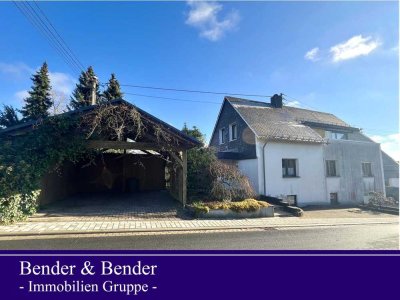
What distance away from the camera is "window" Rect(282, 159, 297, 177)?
52.7 feet

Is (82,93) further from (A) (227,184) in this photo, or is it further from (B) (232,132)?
(A) (227,184)

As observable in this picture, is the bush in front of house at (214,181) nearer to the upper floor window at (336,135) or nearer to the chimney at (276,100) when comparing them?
the upper floor window at (336,135)

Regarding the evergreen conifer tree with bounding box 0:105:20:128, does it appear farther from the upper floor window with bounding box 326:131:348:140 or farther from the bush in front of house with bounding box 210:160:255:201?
the upper floor window with bounding box 326:131:348:140

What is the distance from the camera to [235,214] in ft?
34.8

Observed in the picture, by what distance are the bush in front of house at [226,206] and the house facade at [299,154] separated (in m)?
4.00

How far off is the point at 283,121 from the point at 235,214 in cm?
1030

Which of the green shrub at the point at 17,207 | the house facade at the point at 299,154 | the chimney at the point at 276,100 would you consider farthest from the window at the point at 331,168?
the green shrub at the point at 17,207

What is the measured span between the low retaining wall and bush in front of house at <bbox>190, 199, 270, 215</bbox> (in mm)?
99

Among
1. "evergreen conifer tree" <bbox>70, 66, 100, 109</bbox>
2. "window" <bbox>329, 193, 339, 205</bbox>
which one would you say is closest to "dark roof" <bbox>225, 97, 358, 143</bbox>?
"window" <bbox>329, 193, 339, 205</bbox>

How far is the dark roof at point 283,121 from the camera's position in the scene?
16.2 m

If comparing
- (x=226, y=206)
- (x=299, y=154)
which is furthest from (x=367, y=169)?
(x=226, y=206)
